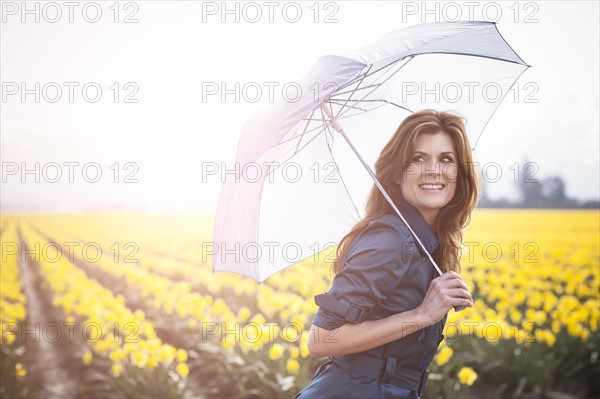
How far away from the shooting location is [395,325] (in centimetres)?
153

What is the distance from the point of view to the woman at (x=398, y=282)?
1.54m

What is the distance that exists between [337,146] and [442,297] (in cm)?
113

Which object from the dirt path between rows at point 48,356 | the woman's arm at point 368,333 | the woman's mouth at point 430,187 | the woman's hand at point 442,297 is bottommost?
the dirt path between rows at point 48,356

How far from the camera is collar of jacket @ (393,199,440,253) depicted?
5.74 ft


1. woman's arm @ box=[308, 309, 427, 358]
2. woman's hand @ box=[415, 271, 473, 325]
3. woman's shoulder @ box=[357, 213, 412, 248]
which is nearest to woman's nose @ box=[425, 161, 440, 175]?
woman's shoulder @ box=[357, 213, 412, 248]

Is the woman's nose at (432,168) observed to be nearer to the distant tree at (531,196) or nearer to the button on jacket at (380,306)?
the button on jacket at (380,306)

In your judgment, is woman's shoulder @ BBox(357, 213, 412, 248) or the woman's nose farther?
the woman's nose

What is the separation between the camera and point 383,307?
1568mm

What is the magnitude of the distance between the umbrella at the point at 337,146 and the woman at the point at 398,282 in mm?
269

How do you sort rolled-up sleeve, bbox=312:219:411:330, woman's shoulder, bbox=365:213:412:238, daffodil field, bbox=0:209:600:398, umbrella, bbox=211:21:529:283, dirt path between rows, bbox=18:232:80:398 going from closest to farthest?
rolled-up sleeve, bbox=312:219:411:330 < woman's shoulder, bbox=365:213:412:238 < umbrella, bbox=211:21:529:283 < daffodil field, bbox=0:209:600:398 < dirt path between rows, bbox=18:232:80:398

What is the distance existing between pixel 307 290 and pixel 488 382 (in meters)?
2.50

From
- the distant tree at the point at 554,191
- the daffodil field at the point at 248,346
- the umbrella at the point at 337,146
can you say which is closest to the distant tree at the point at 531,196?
the distant tree at the point at 554,191

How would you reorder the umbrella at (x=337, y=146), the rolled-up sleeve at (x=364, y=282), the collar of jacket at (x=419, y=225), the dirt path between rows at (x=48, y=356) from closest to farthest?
the rolled-up sleeve at (x=364, y=282) < the collar of jacket at (x=419, y=225) < the umbrella at (x=337, y=146) < the dirt path between rows at (x=48, y=356)

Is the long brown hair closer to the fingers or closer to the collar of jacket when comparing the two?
the collar of jacket
